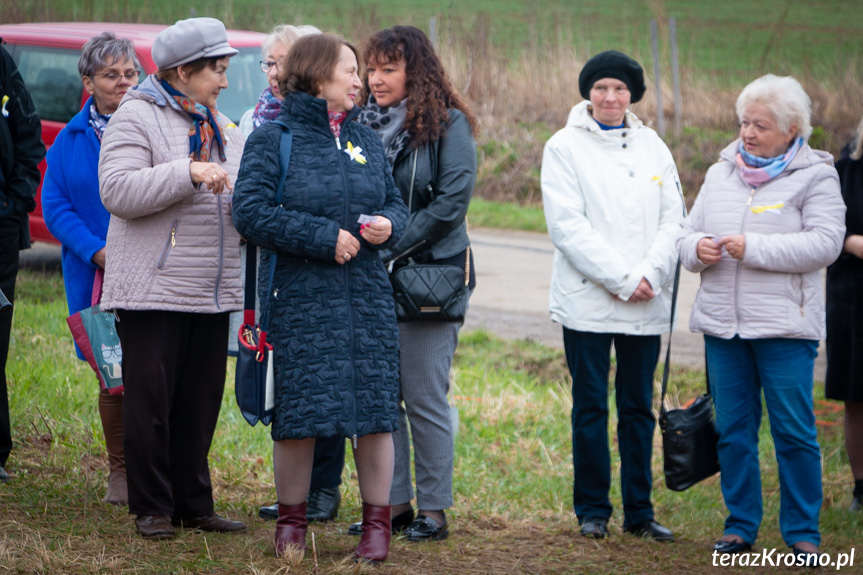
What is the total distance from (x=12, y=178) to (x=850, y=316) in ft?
12.7

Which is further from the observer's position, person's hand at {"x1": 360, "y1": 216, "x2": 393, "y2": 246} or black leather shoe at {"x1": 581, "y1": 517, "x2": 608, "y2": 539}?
black leather shoe at {"x1": 581, "y1": 517, "x2": 608, "y2": 539}

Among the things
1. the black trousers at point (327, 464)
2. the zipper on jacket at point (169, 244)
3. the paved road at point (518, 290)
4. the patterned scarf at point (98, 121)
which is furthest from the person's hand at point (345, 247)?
the paved road at point (518, 290)

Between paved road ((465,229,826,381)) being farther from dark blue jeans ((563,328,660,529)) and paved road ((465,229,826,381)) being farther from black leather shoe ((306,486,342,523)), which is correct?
black leather shoe ((306,486,342,523))

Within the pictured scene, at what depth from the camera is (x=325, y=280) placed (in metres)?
3.62

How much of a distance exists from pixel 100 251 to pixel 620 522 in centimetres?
261

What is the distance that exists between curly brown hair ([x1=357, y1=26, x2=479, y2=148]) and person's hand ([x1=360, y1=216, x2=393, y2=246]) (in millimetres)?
644

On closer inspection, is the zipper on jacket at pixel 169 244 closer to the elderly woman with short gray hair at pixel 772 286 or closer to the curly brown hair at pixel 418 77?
the curly brown hair at pixel 418 77

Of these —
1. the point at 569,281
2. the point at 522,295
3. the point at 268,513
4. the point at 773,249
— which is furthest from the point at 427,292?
the point at 522,295

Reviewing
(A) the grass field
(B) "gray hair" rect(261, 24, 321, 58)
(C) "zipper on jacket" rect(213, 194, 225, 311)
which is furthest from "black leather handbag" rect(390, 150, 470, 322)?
(B) "gray hair" rect(261, 24, 321, 58)

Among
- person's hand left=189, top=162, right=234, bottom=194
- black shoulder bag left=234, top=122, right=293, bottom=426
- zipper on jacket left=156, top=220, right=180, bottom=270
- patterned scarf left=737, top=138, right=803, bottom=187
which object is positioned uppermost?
patterned scarf left=737, top=138, right=803, bottom=187

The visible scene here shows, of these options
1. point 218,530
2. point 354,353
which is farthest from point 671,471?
point 218,530

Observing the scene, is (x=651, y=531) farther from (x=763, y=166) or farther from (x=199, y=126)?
(x=199, y=126)

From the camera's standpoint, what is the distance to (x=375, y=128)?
4.27m

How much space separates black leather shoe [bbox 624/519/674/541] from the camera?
4.39 metres
